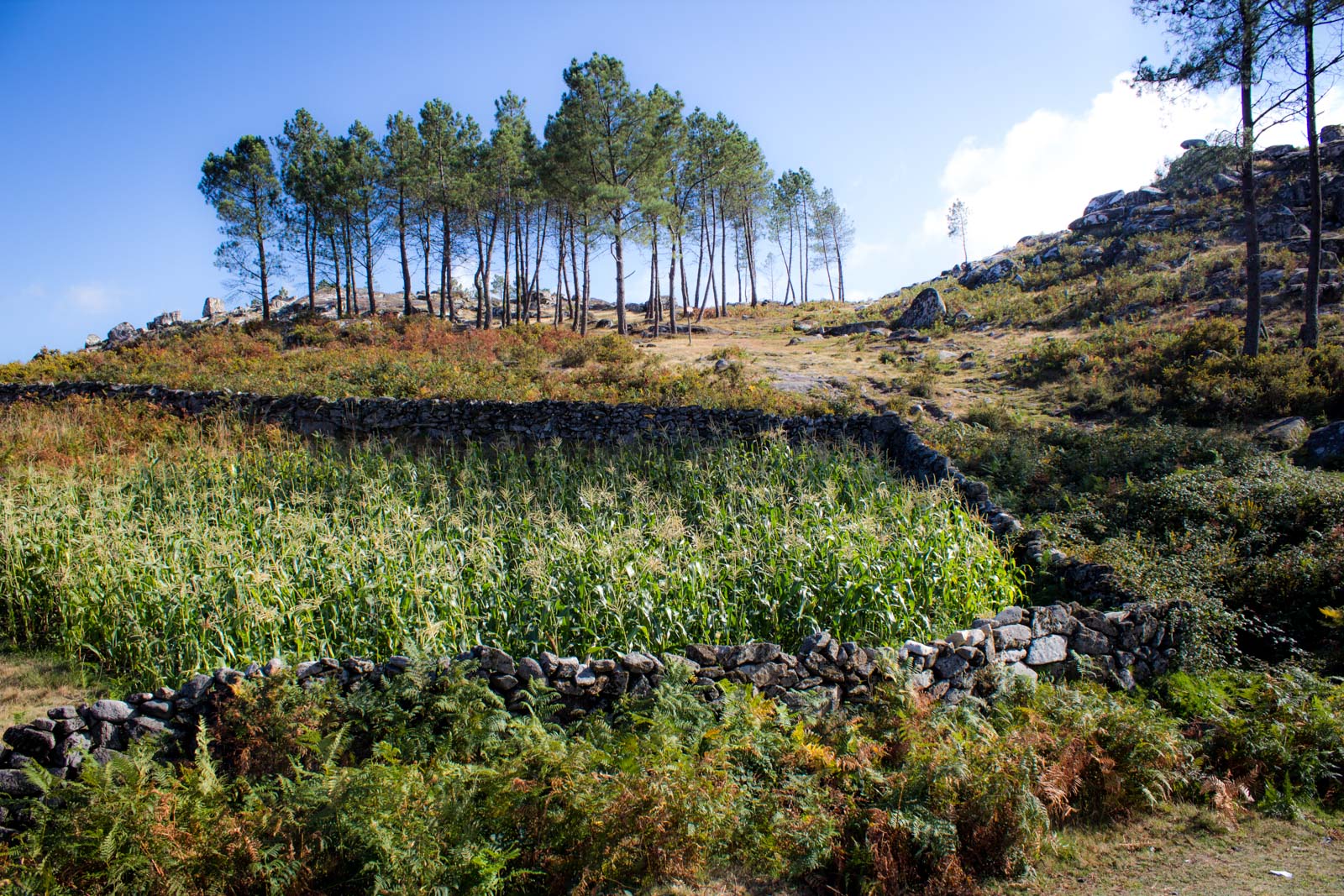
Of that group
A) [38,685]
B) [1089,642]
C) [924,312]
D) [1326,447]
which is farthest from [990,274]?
[38,685]

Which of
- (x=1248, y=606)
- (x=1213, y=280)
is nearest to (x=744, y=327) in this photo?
(x=1213, y=280)

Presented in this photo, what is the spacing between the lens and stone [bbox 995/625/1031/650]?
651 cm

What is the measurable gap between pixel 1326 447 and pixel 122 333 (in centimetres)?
5949

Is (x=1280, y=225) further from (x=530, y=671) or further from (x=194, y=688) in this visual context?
(x=194, y=688)

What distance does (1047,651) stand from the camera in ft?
21.7

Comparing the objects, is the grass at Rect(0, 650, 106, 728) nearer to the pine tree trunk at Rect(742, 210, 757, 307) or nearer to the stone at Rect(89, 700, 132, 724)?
Result: the stone at Rect(89, 700, 132, 724)

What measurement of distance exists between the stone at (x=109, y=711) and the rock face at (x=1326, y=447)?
16589 mm

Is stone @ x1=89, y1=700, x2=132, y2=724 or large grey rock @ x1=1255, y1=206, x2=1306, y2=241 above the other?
large grey rock @ x1=1255, y1=206, x2=1306, y2=241

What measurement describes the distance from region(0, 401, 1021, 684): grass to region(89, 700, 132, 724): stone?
3.60 ft

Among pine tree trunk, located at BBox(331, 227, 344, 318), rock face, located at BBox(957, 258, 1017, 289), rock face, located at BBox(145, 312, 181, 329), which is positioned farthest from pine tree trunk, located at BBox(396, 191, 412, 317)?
rock face, located at BBox(957, 258, 1017, 289)

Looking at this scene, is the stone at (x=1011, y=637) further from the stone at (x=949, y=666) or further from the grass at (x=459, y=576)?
the grass at (x=459, y=576)

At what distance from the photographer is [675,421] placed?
15773 mm

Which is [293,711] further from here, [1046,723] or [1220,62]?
[1220,62]

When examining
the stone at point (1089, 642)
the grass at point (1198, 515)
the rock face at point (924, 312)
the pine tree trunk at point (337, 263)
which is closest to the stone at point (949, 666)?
the stone at point (1089, 642)
